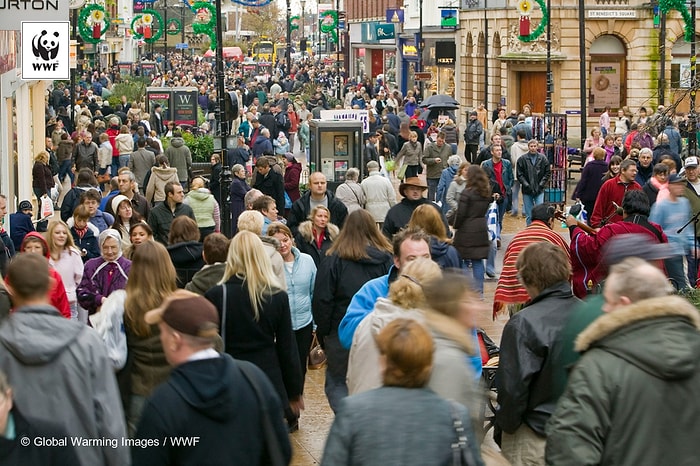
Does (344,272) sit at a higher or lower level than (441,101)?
lower

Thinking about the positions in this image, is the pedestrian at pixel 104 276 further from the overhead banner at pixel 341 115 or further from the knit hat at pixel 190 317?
the overhead banner at pixel 341 115

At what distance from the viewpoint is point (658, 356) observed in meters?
5.12

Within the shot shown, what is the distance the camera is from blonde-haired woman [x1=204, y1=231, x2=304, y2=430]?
310 inches

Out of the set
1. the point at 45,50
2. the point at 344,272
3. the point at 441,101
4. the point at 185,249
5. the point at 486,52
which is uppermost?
the point at 486,52

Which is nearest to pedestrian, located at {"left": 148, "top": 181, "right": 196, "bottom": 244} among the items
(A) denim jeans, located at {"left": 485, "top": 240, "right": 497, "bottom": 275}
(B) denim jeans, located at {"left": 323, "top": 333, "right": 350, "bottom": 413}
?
(A) denim jeans, located at {"left": 485, "top": 240, "right": 497, "bottom": 275}

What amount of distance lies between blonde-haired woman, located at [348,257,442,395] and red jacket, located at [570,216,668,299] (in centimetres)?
464

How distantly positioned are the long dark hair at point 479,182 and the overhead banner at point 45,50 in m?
5.89

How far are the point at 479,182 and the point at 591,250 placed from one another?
113 inches

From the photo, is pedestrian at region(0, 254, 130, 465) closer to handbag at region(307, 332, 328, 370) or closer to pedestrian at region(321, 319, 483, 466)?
pedestrian at region(321, 319, 483, 466)

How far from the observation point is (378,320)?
21.8 feet

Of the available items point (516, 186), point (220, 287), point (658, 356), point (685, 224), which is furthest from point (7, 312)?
point (516, 186)

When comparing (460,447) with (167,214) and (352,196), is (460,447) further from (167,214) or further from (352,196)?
(352,196)

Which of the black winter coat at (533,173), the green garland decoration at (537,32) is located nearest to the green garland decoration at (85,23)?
the green garland decoration at (537,32)

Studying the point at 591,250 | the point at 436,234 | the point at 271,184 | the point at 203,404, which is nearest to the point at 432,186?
the point at 271,184
